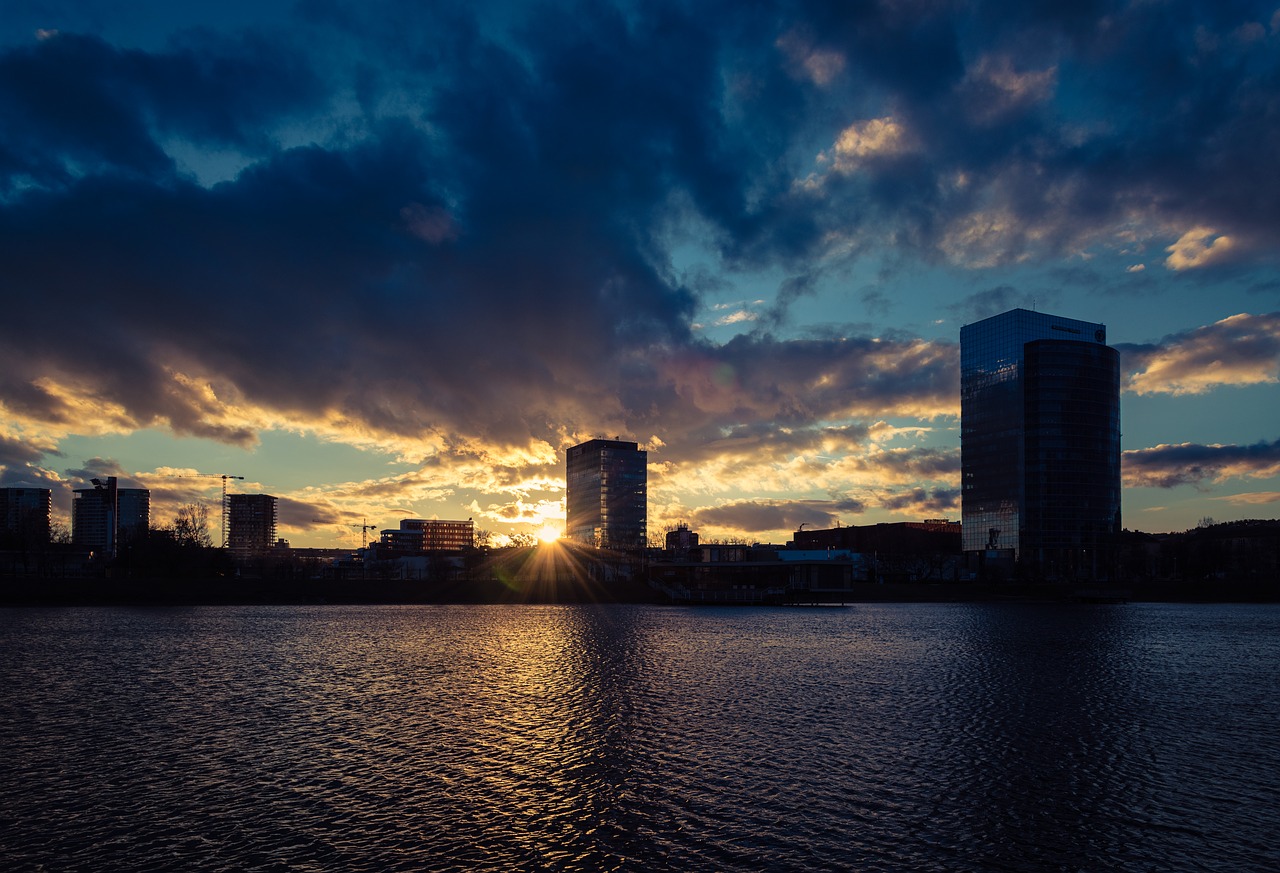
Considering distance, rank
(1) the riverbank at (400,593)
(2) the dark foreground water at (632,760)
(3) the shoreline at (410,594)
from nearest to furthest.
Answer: (2) the dark foreground water at (632,760) < (3) the shoreline at (410,594) < (1) the riverbank at (400,593)

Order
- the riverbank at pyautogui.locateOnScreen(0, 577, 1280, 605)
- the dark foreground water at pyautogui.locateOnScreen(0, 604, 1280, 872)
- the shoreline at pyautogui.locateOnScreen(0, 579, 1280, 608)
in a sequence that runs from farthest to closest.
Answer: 1. the riverbank at pyautogui.locateOnScreen(0, 577, 1280, 605)
2. the shoreline at pyautogui.locateOnScreen(0, 579, 1280, 608)
3. the dark foreground water at pyautogui.locateOnScreen(0, 604, 1280, 872)

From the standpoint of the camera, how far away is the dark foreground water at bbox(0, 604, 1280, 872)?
82.0ft

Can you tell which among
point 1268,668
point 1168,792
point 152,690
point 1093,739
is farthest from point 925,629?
point 152,690

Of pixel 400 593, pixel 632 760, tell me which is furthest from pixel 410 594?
pixel 632 760

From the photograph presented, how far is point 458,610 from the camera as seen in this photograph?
481 ft

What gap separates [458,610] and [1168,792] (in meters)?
128

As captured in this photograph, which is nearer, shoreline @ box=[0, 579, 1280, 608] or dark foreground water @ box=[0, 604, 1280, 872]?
dark foreground water @ box=[0, 604, 1280, 872]

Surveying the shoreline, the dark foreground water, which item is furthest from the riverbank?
the dark foreground water

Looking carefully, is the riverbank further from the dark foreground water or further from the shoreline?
the dark foreground water

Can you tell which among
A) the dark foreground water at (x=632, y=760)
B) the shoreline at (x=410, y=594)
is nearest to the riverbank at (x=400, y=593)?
the shoreline at (x=410, y=594)

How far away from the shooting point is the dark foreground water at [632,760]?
82.0 ft

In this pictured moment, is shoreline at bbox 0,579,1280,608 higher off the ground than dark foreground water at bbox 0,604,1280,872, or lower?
Result: lower

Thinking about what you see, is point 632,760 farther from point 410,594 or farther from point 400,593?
point 400,593

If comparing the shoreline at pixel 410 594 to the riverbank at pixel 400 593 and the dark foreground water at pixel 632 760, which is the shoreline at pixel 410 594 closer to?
the riverbank at pixel 400 593
